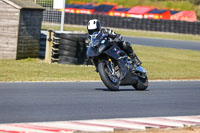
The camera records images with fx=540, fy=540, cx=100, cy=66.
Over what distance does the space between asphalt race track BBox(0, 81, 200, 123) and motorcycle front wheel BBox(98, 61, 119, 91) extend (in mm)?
166

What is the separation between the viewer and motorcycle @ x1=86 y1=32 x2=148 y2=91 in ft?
34.6

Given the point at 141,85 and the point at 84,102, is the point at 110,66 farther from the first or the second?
the point at 84,102

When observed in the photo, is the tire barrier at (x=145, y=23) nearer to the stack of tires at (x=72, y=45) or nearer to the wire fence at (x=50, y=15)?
the wire fence at (x=50, y=15)

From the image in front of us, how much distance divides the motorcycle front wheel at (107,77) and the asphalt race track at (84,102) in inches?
6.5

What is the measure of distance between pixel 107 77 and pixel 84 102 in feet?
4.48

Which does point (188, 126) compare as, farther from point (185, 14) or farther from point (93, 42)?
point (185, 14)

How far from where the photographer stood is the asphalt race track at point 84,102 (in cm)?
792

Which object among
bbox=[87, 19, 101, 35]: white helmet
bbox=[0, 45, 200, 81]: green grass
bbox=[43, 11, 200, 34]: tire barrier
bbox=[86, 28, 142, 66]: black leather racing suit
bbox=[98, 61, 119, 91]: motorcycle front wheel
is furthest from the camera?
bbox=[43, 11, 200, 34]: tire barrier

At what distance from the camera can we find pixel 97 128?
6.96 m

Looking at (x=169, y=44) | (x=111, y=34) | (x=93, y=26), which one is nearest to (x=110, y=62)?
(x=111, y=34)

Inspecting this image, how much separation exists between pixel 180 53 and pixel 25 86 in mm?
20039

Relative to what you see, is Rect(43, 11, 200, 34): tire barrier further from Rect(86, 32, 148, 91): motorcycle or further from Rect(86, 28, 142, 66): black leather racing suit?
Rect(86, 32, 148, 91): motorcycle

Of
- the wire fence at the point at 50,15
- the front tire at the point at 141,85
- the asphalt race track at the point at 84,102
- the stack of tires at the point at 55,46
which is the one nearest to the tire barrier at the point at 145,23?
the wire fence at the point at 50,15

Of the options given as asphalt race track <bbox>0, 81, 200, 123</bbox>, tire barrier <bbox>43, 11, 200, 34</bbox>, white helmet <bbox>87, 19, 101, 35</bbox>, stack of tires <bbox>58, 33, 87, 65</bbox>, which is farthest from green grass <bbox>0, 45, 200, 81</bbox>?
tire barrier <bbox>43, 11, 200, 34</bbox>
